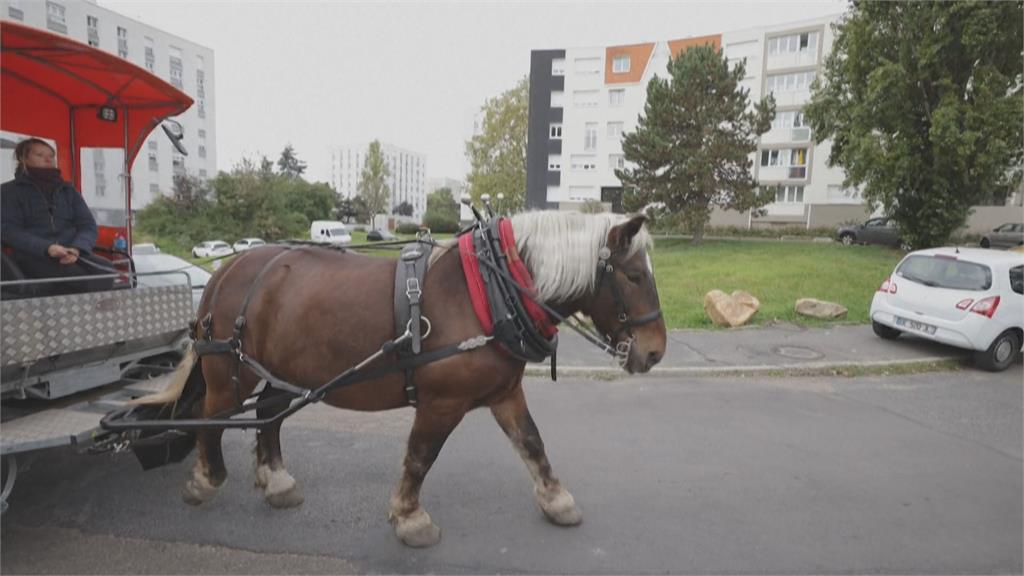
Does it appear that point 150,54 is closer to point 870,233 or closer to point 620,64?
point 620,64

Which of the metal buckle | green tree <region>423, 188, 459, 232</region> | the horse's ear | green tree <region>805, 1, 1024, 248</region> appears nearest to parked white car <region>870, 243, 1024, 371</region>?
the horse's ear

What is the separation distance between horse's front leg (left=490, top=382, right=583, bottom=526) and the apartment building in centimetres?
3208

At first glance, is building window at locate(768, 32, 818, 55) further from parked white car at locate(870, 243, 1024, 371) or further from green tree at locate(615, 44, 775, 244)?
parked white car at locate(870, 243, 1024, 371)

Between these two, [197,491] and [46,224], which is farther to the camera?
[46,224]

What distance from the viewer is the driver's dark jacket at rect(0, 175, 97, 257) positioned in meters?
3.49

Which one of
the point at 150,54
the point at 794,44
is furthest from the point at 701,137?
the point at 150,54

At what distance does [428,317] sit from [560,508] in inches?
56.7

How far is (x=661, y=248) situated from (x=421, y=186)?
13361 centimetres

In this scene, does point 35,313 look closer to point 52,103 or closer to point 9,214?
point 9,214

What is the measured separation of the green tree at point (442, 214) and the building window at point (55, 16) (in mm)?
30161

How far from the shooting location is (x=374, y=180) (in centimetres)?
6200

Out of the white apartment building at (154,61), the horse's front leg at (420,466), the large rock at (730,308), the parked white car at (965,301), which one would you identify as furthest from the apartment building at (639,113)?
the horse's front leg at (420,466)

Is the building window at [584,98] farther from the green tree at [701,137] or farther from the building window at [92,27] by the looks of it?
the building window at [92,27]

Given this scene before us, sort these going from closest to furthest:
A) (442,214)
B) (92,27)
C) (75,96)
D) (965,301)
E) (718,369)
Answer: (75,96) < (718,369) < (965,301) < (92,27) < (442,214)
